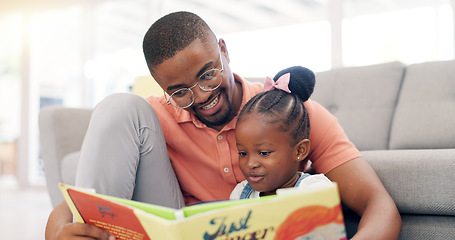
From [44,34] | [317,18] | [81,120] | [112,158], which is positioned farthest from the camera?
[44,34]

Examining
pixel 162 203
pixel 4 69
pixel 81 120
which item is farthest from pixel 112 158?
pixel 4 69

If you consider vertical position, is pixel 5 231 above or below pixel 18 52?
below

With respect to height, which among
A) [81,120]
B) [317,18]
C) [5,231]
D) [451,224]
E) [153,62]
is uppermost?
[317,18]

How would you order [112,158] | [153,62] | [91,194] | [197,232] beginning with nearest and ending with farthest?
[197,232], [91,194], [112,158], [153,62]

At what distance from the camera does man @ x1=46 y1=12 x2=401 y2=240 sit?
89 cm

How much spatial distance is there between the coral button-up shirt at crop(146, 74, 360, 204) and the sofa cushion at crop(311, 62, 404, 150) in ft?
2.33

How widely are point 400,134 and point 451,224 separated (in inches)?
27.7

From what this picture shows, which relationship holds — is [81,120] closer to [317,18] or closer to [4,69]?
[317,18]

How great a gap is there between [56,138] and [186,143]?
972 millimetres

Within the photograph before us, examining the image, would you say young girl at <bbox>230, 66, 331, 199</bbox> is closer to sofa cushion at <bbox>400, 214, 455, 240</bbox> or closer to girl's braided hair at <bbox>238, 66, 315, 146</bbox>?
girl's braided hair at <bbox>238, 66, 315, 146</bbox>

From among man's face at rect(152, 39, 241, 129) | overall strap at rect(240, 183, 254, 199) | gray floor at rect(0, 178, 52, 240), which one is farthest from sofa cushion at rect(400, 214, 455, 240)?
gray floor at rect(0, 178, 52, 240)

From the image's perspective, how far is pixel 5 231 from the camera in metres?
2.26

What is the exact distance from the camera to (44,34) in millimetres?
4887

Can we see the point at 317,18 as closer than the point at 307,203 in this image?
No
